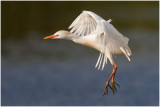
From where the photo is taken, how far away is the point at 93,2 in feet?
32.9

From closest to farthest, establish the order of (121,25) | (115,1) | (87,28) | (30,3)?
(87,28)
(121,25)
(30,3)
(115,1)

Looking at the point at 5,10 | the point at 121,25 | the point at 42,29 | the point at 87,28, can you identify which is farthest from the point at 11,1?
the point at 87,28

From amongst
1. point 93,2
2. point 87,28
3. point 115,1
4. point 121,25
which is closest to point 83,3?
point 93,2

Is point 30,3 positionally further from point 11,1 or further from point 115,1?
point 115,1

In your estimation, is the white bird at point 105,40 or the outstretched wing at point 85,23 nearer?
the white bird at point 105,40

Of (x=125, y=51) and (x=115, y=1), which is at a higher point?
(x=125, y=51)

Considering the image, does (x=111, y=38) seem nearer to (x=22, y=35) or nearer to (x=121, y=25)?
(x=121, y=25)

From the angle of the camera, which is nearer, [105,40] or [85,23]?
[105,40]

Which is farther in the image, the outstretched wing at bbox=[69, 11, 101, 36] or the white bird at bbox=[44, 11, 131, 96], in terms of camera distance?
the outstretched wing at bbox=[69, 11, 101, 36]

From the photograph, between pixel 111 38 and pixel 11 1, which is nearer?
pixel 111 38

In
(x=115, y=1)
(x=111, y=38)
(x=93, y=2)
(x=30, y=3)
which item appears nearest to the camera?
(x=111, y=38)

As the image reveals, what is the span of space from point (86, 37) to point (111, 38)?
0.83 feet

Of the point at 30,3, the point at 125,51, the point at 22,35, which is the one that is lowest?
the point at 22,35

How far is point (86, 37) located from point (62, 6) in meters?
6.32
